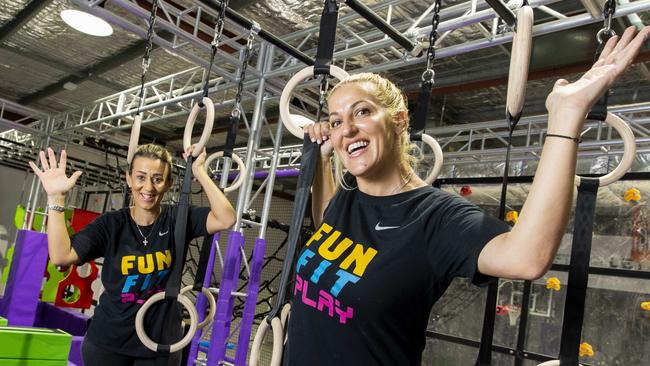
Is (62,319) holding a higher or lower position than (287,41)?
lower

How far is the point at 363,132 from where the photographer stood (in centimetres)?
132

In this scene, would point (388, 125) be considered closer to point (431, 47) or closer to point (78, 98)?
point (431, 47)

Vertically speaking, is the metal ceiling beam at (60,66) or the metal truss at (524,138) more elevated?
the metal ceiling beam at (60,66)

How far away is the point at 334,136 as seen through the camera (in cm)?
137

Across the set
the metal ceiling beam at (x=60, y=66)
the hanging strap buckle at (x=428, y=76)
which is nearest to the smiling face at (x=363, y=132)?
the hanging strap buckle at (x=428, y=76)

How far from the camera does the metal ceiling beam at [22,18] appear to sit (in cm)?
642

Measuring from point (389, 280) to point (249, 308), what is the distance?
4.62 m

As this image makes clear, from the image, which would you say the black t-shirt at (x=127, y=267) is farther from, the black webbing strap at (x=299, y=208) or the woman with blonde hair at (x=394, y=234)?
the woman with blonde hair at (x=394, y=234)

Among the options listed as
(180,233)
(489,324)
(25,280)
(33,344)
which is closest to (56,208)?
(180,233)

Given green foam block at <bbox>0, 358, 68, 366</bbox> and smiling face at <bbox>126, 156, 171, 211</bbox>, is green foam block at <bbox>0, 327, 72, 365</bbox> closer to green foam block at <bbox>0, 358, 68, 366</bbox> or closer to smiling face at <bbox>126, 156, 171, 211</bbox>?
green foam block at <bbox>0, 358, 68, 366</bbox>

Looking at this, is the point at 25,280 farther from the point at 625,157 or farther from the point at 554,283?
the point at 625,157

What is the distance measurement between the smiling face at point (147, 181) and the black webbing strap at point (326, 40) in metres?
1.31

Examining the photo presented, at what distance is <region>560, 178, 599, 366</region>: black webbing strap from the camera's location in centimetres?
127

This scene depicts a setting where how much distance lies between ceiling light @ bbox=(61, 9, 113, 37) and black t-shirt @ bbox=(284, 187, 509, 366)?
469 centimetres
